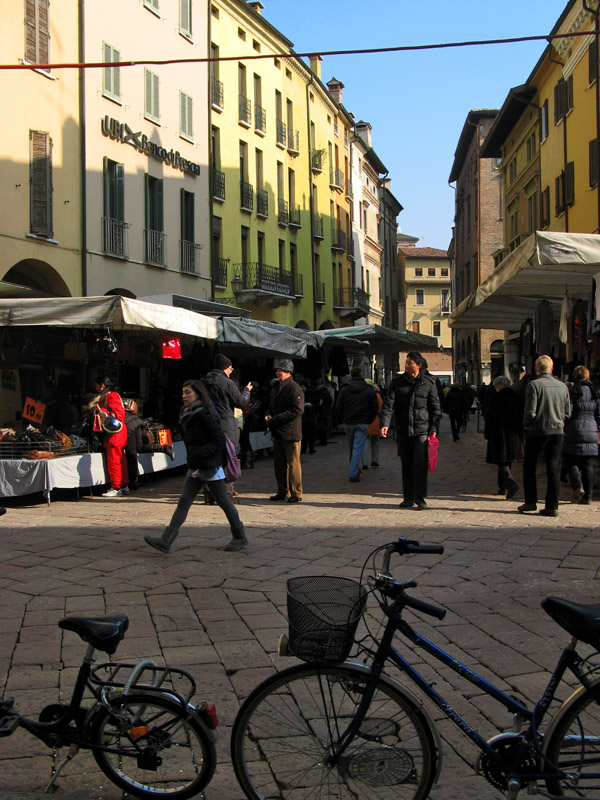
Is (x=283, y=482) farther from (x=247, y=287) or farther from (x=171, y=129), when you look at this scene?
(x=247, y=287)

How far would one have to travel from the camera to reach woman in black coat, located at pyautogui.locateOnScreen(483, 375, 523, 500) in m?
10.8

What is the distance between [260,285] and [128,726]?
1136 inches

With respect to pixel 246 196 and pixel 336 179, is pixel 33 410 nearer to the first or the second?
pixel 246 196

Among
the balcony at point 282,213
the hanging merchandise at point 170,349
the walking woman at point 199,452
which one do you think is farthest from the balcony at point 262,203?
the walking woman at point 199,452

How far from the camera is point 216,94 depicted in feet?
96.2

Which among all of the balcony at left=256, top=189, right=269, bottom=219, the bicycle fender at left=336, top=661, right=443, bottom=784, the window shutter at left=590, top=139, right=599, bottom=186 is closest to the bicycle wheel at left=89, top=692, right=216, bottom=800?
the bicycle fender at left=336, top=661, right=443, bottom=784

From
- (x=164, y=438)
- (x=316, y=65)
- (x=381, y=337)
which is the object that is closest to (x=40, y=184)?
(x=164, y=438)

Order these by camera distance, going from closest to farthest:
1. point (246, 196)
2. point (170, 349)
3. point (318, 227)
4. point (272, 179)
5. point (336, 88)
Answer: point (170, 349) → point (246, 196) → point (272, 179) → point (318, 227) → point (336, 88)

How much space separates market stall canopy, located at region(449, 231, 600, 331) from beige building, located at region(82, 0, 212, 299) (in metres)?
9.29

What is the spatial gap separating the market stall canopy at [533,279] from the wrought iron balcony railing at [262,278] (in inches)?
576

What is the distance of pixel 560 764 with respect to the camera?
111 inches

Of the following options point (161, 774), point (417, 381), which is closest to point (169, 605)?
point (161, 774)

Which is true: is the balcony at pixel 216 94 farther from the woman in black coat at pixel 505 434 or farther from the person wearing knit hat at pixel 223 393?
the woman in black coat at pixel 505 434

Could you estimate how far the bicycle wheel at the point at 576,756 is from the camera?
2799mm
